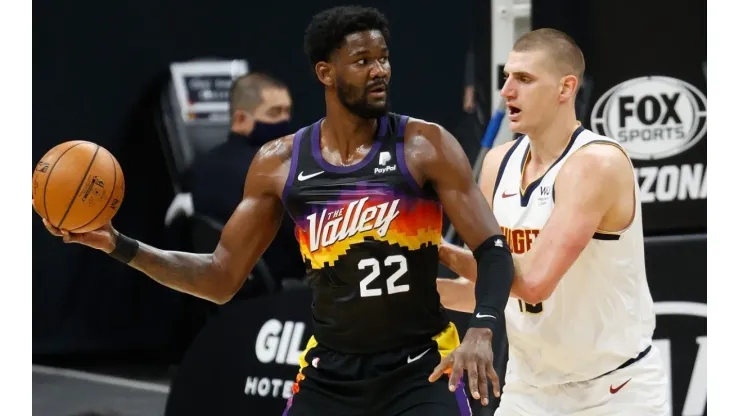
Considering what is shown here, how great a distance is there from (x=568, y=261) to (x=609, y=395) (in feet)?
1.58

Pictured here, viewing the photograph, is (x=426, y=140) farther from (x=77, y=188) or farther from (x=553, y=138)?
(x=77, y=188)

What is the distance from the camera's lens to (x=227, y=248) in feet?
12.0

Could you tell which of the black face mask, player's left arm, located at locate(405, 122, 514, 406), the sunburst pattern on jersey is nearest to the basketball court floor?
the black face mask

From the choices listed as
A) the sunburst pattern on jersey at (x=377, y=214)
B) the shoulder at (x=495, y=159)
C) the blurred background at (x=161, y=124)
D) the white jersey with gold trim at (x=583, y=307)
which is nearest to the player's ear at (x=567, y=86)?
the white jersey with gold trim at (x=583, y=307)

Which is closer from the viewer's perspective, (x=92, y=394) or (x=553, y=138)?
(x=553, y=138)

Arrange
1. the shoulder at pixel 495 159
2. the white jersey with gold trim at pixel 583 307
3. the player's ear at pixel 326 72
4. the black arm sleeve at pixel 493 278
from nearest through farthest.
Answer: the black arm sleeve at pixel 493 278, the player's ear at pixel 326 72, the white jersey with gold trim at pixel 583 307, the shoulder at pixel 495 159

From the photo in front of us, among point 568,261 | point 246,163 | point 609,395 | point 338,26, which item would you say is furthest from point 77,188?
point 246,163

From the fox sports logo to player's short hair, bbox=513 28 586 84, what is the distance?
4.92 ft

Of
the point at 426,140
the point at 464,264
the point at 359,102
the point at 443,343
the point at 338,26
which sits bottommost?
the point at 443,343

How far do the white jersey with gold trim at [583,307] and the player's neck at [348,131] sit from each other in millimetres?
630

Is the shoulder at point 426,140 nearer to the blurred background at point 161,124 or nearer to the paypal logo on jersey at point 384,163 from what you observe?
the paypal logo on jersey at point 384,163

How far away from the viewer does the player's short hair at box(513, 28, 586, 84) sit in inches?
150

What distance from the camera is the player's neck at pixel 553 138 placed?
379 cm

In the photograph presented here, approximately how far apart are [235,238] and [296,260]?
324 cm
